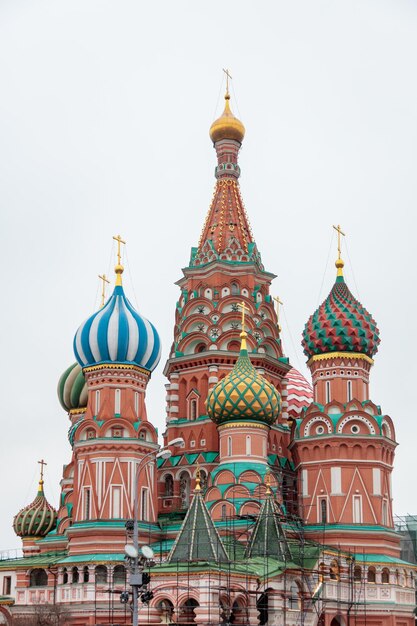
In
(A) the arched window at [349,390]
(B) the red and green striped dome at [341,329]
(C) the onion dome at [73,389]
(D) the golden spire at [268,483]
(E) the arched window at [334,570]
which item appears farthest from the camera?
(C) the onion dome at [73,389]

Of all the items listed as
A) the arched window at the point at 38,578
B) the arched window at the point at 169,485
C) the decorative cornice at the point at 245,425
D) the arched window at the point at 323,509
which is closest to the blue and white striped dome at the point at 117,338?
the decorative cornice at the point at 245,425

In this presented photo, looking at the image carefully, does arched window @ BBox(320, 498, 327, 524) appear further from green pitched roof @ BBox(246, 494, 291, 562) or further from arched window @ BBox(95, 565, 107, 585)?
arched window @ BBox(95, 565, 107, 585)

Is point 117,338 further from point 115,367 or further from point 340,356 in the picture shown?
point 340,356

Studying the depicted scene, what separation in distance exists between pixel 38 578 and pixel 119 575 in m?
5.23

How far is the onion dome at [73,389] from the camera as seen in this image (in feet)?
174

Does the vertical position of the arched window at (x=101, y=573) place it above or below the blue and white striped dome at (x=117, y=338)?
below

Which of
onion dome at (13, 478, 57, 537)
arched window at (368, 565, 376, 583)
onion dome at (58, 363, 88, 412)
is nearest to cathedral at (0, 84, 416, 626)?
arched window at (368, 565, 376, 583)

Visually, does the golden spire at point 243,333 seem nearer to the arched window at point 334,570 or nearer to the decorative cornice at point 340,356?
the decorative cornice at point 340,356

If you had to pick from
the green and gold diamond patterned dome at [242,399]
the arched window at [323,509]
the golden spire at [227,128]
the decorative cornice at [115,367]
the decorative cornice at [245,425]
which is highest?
the golden spire at [227,128]

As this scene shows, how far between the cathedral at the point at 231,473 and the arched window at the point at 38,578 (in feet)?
0.19

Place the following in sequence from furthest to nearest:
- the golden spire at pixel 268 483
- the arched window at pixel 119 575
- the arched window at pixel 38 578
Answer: the arched window at pixel 38 578 < the arched window at pixel 119 575 < the golden spire at pixel 268 483

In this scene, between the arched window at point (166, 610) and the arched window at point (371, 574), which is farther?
the arched window at point (371, 574)

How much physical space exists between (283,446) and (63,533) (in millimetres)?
10255

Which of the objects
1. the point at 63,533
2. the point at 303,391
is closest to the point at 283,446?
the point at 303,391
